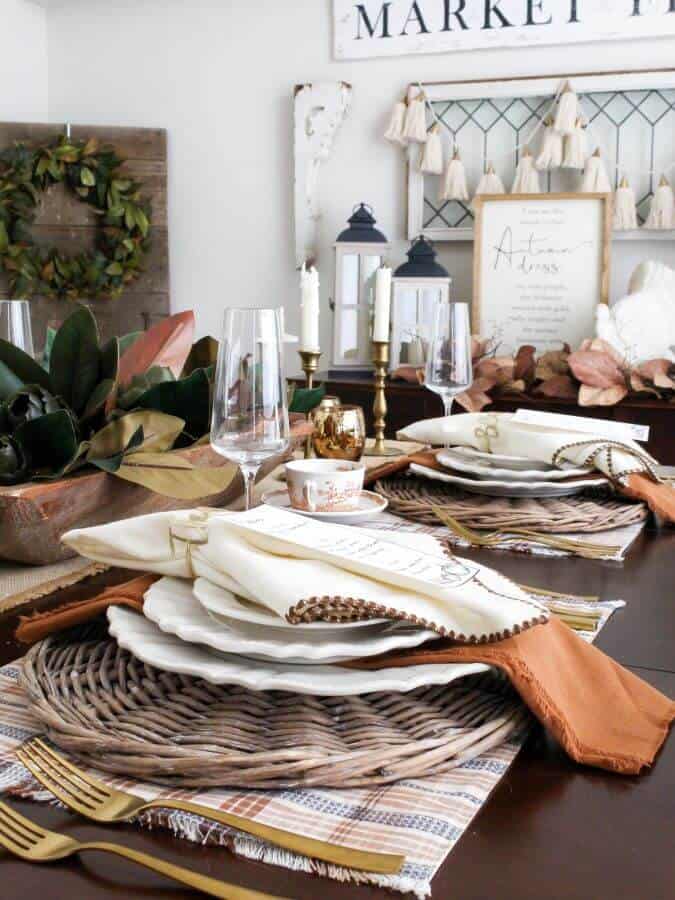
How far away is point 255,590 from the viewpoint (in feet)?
2.14

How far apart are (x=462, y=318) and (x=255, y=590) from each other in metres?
0.90

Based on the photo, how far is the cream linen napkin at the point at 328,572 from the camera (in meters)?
0.64

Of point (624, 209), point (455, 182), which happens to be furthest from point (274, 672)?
point (455, 182)

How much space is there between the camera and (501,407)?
2.76 meters

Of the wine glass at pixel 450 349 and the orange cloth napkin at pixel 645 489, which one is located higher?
the wine glass at pixel 450 349

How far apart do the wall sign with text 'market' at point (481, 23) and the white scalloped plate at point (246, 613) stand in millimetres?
2875

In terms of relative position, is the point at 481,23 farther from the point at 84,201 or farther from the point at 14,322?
the point at 14,322

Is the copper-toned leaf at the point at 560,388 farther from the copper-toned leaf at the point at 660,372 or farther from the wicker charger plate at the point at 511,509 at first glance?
the wicker charger plate at the point at 511,509

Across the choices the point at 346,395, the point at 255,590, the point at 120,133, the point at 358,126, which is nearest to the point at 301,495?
the point at 255,590

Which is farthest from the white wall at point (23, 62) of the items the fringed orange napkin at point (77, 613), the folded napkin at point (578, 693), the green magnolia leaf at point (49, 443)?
the folded napkin at point (578, 693)

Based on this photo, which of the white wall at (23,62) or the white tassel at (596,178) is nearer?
the white tassel at (596,178)

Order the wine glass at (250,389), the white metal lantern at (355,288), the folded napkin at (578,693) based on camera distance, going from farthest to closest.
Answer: the white metal lantern at (355,288) < the wine glass at (250,389) < the folded napkin at (578,693)

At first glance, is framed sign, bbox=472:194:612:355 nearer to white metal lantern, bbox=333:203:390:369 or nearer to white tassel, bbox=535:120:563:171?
white tassel, bbox=535:120:563:171

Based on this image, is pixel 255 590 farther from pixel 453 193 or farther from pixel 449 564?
pixel 453 193
